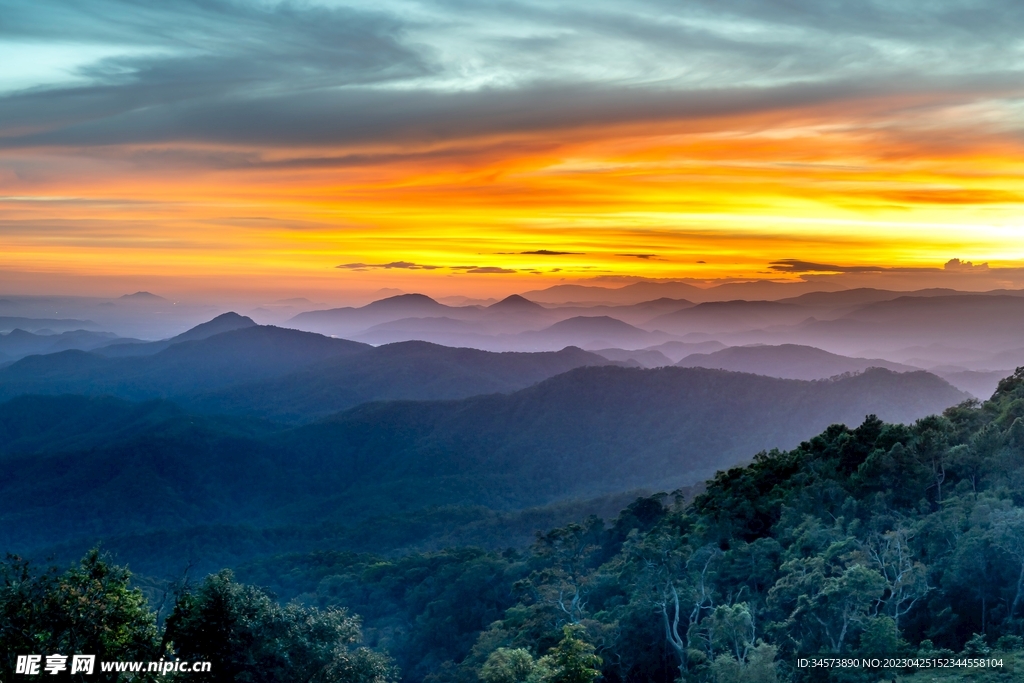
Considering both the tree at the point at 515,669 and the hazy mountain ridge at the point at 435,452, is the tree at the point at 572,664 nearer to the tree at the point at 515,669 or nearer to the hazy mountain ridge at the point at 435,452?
the tree at the point at 515,669

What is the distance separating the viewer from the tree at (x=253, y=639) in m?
22.0

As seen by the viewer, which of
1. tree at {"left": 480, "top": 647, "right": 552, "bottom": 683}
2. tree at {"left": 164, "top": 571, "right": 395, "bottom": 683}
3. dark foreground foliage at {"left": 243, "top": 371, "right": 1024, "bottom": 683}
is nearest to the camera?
tree at {"left": 164, "top": 571, "right": 395, "bottom": 683}

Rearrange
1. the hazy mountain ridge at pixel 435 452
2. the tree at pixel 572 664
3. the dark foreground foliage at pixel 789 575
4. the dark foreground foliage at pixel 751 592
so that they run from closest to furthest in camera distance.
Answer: the dark foreground foliage at pixel 751 592
the tree at pixel 572 664
the dark foreground foliage at pixel 789 575
the hazy mountain ridge at pixel 435 452

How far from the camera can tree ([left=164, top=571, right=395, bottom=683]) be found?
2202 cm

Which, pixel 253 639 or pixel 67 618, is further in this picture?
pixel 253 639

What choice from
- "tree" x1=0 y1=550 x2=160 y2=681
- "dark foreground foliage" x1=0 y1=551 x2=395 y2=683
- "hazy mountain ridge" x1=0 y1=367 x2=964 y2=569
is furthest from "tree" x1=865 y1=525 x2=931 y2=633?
"hazy mountain ridge" x1=0 y1=367 x2=964 y2=569

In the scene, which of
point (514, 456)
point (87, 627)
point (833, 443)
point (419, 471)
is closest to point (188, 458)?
point (419, 471)

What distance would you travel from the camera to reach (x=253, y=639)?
22.6 meters

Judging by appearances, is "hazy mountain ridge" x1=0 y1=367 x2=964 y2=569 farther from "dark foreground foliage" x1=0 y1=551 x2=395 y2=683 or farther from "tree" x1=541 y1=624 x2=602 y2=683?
"dark foreground foliage" x1=0 y1=551 x2=395 y2=683

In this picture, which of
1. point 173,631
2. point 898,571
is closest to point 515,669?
point 173,631

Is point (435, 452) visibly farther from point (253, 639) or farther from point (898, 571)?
point (253, 639)

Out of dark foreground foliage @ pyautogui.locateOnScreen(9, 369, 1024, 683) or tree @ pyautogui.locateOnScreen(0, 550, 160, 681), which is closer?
tree @ pyautogui.locateOnScreen(0, 550, 160, 681)

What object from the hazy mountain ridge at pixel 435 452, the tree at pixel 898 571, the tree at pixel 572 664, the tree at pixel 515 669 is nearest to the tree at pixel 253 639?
the tree at pixel 515 669

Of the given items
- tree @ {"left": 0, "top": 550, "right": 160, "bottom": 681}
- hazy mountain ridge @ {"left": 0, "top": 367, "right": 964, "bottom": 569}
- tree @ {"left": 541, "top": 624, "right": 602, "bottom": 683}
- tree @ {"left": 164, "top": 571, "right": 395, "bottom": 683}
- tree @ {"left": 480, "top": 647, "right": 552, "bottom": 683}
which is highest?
tree @ {"left": 0, "top": 550, "right": 160, "bottom": 681}
